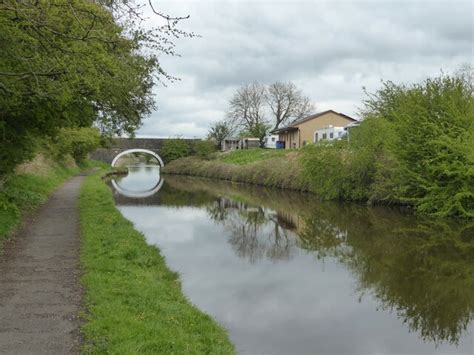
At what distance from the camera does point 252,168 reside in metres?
45.9

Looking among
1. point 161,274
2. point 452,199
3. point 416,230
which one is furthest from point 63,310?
point 452,199

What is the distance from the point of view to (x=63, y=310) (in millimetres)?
6891

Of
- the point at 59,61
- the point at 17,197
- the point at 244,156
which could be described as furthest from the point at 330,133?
the point at 59,61

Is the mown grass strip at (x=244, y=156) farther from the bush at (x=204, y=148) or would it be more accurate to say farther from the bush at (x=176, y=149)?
the bush at (x=176, y=149)

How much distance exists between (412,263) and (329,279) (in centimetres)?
281

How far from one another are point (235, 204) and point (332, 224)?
9208mm

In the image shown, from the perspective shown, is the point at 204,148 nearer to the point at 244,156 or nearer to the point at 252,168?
the point at 244,156

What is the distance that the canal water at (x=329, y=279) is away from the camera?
325 inches

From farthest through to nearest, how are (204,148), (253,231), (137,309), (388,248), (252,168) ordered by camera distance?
(204,148) → (252,168) → (253,231) → (388,248) → (137,309)

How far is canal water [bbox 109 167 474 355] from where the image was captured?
8.26 m

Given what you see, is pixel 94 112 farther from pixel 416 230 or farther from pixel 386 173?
pixel 386 173

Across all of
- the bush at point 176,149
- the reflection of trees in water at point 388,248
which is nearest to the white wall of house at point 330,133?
the bush at point 176,149

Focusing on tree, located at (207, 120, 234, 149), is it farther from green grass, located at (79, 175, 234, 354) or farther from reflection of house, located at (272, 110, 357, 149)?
green grass, located at (79, 175, 234, 354)

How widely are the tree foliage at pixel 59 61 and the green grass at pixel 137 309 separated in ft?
10.4
